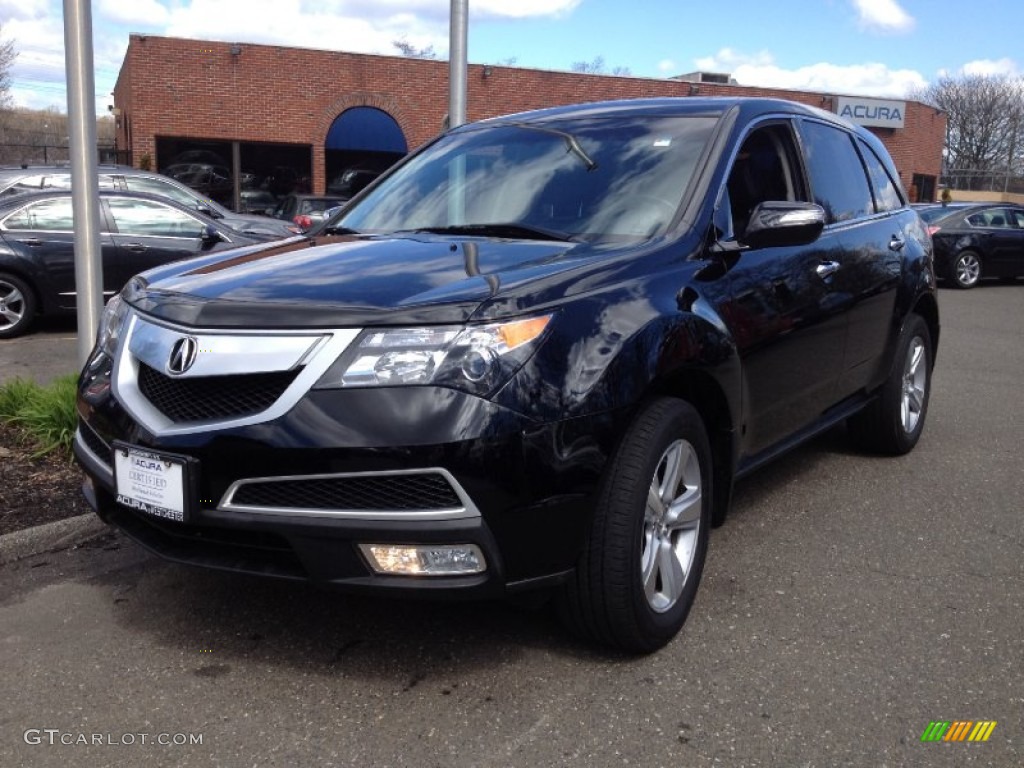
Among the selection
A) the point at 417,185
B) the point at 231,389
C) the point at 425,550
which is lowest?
the point at 425,550

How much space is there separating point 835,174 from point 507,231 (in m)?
2.00

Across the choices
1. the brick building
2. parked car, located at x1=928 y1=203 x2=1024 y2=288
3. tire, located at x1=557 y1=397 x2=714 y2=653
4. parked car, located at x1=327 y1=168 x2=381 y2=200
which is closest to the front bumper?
tire, located at x1=557 y1=397 x2=714 y2=653

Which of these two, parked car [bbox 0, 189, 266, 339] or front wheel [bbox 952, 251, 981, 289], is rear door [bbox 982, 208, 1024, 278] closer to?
front wheel [bbox 952, 251, 981, 289]

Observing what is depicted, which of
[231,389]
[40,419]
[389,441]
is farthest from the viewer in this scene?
[40,419]

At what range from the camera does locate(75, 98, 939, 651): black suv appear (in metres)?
2.62

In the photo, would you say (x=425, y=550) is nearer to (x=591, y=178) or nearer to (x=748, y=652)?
(x=748, y=652)

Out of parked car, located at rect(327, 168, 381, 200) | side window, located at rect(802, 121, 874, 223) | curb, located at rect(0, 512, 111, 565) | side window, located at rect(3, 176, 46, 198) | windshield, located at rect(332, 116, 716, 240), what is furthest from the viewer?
parked car, located at rect(327, 168, 381, 200)

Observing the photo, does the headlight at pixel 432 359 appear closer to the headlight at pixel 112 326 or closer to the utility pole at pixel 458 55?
the headlight at pixel 112 326

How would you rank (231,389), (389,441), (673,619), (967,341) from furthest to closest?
(967,341), (673,619), (231,389), (389,441)

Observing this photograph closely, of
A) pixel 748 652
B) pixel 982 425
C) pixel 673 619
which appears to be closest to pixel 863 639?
pixel 748 652

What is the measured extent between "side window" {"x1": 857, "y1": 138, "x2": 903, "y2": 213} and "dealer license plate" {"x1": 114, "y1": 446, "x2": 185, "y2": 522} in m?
3.90

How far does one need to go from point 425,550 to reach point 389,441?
0.32 m

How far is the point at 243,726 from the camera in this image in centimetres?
274

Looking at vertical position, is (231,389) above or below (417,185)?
below
